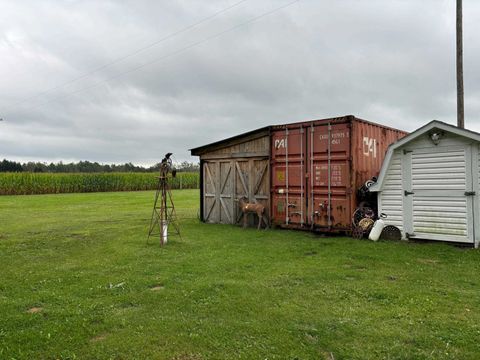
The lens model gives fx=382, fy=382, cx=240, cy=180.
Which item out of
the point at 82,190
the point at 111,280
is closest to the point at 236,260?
the point at 111,280

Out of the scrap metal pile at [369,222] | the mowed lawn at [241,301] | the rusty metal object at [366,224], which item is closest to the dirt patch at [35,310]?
the mowed lawn at [241,301]

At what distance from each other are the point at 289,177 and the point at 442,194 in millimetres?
4069

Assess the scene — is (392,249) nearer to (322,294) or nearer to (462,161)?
(462,161)

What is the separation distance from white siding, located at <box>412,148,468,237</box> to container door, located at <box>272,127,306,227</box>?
3038mm

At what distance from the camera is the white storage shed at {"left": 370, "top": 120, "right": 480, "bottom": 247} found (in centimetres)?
818

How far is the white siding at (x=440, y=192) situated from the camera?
27.2 ft

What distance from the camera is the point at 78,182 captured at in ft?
115

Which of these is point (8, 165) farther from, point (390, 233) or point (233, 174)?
point (390, 233)

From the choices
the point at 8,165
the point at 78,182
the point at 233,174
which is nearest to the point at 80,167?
the point at 8,165

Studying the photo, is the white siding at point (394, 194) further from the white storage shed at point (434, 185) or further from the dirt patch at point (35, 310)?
the dirt patch at point (35, 310)

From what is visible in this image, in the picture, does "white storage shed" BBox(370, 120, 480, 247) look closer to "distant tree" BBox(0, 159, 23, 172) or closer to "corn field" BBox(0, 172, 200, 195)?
"corn field" BBox(0, 172, 200, 195)

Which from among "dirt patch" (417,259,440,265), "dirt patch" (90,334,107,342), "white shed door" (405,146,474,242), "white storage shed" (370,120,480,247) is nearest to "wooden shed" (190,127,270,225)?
"white storage shed" (370,120,480,247)

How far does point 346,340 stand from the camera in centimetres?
361

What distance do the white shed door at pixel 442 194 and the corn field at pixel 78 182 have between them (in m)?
31.7
